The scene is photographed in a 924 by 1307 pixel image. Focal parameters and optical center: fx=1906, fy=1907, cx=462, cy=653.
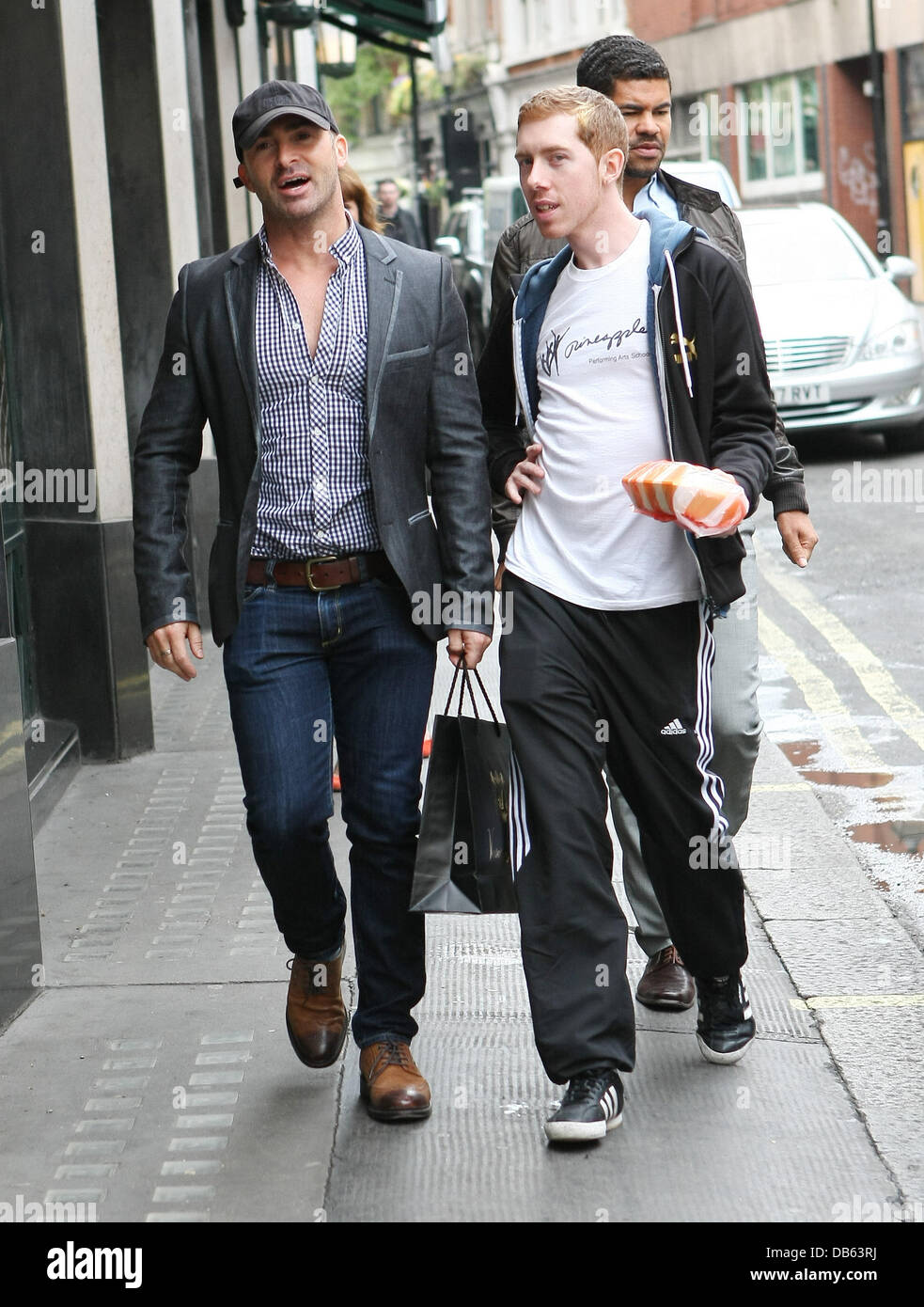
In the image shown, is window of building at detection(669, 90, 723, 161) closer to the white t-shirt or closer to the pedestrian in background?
the pedestrian in background

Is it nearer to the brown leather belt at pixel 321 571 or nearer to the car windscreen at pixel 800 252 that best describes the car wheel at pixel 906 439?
the car windscreen at pixel 800 252

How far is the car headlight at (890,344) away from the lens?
13.5 m

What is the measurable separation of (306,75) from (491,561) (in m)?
19.4

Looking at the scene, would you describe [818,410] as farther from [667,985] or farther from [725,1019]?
[725,1019]

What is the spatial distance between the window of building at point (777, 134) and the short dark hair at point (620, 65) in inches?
1336

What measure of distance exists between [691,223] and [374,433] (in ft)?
3.02

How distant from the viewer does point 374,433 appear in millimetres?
3721

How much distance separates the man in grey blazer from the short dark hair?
57 centimetres

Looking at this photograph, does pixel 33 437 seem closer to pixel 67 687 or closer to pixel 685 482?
pixel 67 687

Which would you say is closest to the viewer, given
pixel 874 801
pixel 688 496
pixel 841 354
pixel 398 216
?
pixel 688 496

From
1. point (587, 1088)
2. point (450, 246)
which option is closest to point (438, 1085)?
point (587, 1088)

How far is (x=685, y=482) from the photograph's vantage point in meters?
3.45

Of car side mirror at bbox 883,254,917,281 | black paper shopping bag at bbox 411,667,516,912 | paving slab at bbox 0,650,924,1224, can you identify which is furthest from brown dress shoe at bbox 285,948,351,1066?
car side mirror at bbox 883,254,917,281

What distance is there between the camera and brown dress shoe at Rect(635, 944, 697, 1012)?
435 centimetres
